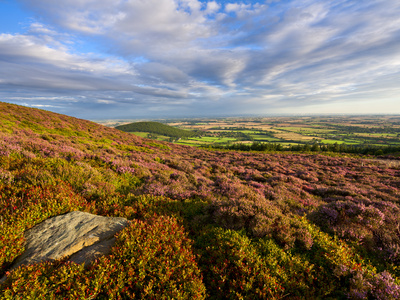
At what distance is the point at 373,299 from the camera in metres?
3.64

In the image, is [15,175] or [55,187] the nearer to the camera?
[55,187]

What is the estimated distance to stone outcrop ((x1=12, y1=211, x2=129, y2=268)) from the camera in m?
4.09

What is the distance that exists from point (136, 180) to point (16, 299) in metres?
7.34

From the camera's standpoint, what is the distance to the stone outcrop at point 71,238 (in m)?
4.09

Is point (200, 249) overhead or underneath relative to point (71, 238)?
underneath

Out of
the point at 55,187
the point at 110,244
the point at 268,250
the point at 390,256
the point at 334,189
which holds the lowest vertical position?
the point at 334,189

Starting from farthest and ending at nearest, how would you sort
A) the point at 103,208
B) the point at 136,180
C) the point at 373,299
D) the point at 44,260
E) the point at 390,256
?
the point at 136,180, the point at 103,208, the point at 390,256, the point at 44,260, the point at 373,299

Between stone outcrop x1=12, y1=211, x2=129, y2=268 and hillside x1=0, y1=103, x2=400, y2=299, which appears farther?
stone outcrop x1=12, y1=211, x2=129, y2=268

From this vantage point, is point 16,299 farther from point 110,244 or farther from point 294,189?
point 294,189

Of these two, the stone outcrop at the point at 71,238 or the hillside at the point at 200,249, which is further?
the stone outcrop at the point at 71,238

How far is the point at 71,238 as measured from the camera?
460 cm

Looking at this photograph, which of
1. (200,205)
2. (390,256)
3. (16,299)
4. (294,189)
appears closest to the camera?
(16,299)

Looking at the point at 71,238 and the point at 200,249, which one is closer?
the point at 71,238

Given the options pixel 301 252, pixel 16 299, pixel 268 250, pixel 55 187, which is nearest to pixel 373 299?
pixel 301 252
